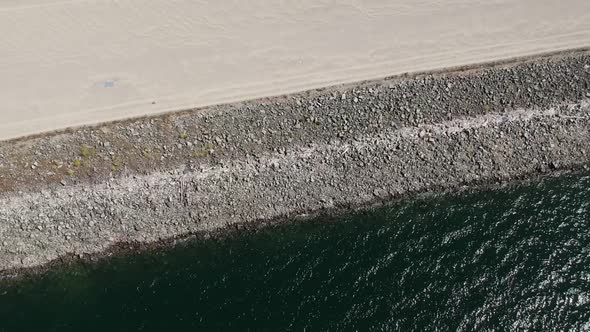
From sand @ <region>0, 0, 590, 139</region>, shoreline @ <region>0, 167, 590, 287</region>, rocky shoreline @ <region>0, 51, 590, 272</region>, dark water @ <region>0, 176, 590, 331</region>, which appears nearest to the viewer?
dark water @ <region>0, 176, 590, 331</region>

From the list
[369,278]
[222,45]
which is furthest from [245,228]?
[222,45]

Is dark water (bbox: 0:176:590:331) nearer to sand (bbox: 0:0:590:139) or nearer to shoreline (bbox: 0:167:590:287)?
shoreline (bbox: 0:167:590:287)

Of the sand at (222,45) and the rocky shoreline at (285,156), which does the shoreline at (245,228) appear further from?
the sand at (222,45)

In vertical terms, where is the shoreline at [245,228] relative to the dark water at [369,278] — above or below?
above

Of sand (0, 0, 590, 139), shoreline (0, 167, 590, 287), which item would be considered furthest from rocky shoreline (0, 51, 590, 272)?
sand (0, 0, 590, 139)

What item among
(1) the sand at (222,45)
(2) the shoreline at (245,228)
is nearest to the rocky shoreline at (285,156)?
(2) the shoreline at (245,228)

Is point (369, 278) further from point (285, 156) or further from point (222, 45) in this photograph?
point (222, 45)
